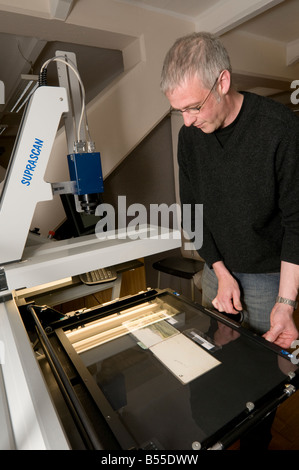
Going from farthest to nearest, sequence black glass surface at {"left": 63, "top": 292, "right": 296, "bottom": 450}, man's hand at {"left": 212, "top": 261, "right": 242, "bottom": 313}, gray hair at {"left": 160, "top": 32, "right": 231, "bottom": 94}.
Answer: man's hand at {"left": 212, "top": 261, "right": 242, "bottom": 313}
gray hair at {"left": 160, "top": 32, "right": 231, "bottom": 94}
black glass surface at {"left": 63, "top": 292, "right": 296, "bottom": 450}

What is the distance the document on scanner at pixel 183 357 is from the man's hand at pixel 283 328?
0.30 m

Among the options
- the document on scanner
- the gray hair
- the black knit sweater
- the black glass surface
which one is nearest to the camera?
the black glass surface

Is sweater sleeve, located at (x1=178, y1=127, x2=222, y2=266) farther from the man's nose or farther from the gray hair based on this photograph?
the gray hair

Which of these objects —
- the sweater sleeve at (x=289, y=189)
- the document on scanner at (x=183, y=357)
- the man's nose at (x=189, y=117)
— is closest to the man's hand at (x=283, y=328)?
the sweater sleeve at (x=289, y=189)

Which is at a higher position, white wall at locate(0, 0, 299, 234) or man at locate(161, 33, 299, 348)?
white wall at locate(0, 0, 299, 234)

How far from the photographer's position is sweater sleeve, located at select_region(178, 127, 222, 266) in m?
1.20

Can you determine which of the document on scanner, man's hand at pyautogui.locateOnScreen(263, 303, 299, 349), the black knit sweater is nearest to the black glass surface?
the document on scanner

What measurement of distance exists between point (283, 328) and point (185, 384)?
0.46 metres

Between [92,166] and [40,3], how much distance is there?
1.30 metres

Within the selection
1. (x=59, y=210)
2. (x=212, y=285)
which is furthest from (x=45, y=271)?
(x=59, y=210)

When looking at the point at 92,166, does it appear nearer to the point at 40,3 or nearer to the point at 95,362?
the point at 95,362

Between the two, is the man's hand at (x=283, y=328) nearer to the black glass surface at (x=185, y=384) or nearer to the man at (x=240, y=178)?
the man at (x=240, y=178)

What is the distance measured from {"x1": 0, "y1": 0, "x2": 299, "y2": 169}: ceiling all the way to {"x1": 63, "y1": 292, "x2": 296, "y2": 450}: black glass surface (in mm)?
1684
